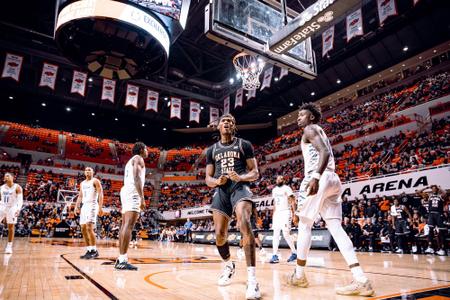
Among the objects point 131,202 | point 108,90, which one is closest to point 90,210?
point 131,202

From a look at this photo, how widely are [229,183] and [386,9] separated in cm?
1283

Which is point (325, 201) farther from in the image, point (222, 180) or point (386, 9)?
point (386, 9)

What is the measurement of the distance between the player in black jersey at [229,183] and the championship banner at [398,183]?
10769 millimetres

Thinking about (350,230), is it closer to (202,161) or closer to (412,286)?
(412,286)

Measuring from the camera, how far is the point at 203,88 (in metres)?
28.3

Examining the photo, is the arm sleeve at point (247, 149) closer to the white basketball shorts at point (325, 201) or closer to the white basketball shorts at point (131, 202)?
the white basketball shorts at point (325, 201)

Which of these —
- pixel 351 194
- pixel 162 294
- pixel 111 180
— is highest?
Answer: pixel 111 180

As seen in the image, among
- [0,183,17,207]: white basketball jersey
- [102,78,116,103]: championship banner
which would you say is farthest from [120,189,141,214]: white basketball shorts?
[102,78,116,103]: championship banner

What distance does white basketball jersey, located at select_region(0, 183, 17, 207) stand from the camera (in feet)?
23.2

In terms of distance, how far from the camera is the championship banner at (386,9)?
12.0 meters

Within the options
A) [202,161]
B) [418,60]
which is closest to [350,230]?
[418,60]

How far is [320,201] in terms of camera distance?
3.19 m

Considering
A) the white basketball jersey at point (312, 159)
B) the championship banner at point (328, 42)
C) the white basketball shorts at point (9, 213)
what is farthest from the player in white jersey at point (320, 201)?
the championship banner at point (328, 42)

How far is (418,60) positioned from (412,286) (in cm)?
2243
